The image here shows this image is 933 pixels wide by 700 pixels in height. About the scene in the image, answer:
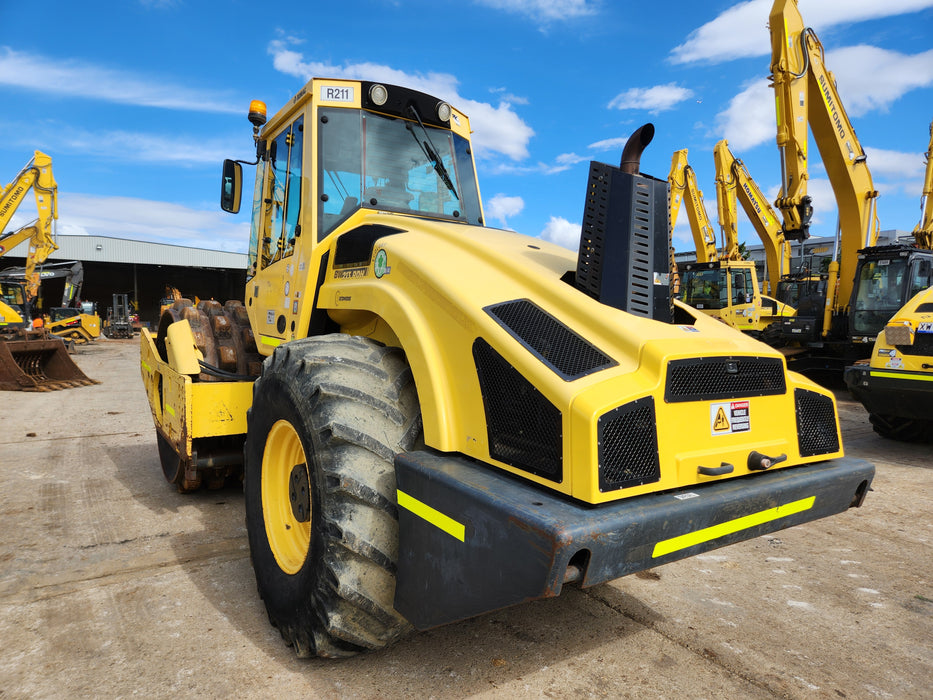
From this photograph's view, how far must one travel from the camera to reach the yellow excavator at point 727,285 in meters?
14.6

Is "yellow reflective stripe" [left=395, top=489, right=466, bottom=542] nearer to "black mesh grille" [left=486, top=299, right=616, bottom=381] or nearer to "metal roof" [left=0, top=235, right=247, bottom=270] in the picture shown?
"black mesh grille" [left=486, top=299, right=616, bottom=381]

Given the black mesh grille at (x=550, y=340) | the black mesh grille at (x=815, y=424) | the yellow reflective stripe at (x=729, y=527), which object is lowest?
the yellow reflective stripe at (x=729, y=527)

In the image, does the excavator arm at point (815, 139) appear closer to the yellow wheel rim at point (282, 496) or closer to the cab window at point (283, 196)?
the cab window at point (283, 196)

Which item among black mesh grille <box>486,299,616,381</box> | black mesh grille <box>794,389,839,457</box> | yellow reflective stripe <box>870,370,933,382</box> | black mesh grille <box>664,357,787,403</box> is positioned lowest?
yellow reflective stripe <box>870,370,933,382</box>

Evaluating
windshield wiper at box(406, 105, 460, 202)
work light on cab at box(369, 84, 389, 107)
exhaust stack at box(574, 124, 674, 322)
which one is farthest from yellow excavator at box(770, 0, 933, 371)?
exhaust stack at box(574, 124, 674, 322)

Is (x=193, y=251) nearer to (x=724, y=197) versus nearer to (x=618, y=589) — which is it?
(x=724, y=197)

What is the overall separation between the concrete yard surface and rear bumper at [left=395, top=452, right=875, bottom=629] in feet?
1.97

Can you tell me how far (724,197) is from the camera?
1702 centimetres

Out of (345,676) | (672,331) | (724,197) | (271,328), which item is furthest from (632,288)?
(724,197)

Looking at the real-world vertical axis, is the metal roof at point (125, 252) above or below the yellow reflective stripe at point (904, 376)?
above

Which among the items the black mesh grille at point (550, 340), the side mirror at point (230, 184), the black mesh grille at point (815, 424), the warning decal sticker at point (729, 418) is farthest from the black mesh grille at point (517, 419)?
the side mirror at point (230, 184)

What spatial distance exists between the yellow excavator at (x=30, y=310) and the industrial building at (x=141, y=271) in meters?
19.3

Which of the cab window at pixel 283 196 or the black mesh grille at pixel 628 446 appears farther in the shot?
the cab window at pixel 283 196

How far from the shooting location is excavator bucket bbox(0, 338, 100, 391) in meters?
10.7
